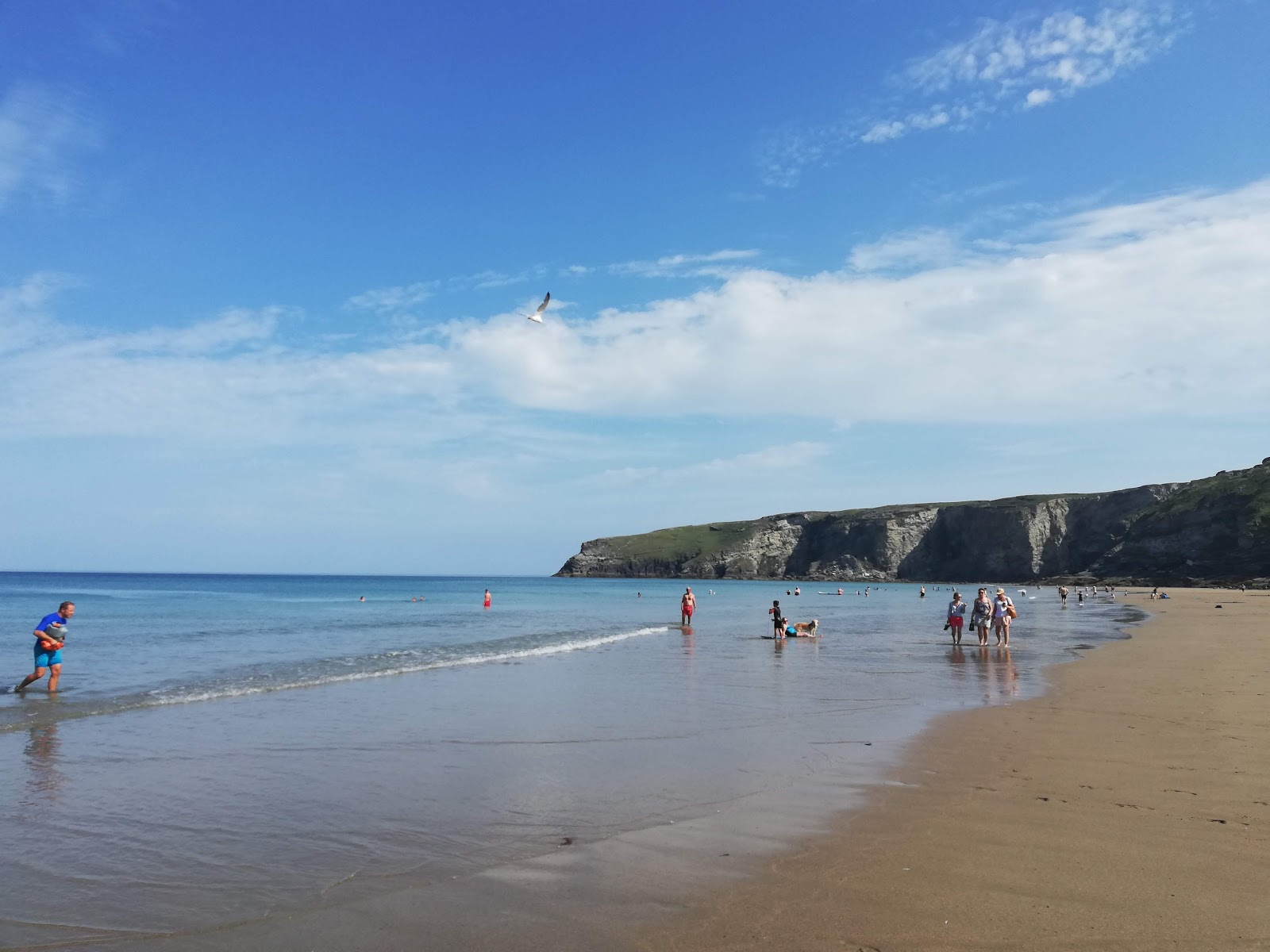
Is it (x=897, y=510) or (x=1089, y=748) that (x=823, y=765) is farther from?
(x=897, y=510)

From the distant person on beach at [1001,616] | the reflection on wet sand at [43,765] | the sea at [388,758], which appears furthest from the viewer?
the distant person on beach at [1001,616]

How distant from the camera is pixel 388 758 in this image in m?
10.2

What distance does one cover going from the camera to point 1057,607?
191 ft

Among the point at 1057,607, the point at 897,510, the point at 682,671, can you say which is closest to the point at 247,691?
the point at 682,671

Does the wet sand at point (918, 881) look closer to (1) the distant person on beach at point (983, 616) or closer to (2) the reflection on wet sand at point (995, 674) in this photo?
(2) the reflection on wet sand at point (995, 674)

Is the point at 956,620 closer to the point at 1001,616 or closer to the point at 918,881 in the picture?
the point at 1001,616

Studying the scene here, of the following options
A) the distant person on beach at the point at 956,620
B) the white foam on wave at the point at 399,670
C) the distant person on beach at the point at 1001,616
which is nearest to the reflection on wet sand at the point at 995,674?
the distant person on beach at the point at 1001,616

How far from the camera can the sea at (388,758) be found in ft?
20.3

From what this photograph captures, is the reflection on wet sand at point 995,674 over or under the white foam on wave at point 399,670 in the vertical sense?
under

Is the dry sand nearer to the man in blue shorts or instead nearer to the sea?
the sea

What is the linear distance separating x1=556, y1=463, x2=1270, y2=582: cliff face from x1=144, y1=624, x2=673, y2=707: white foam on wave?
93.7 m

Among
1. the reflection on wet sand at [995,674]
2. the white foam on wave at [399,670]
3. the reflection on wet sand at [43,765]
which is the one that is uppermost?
the reflection on wet sand at [43,765]

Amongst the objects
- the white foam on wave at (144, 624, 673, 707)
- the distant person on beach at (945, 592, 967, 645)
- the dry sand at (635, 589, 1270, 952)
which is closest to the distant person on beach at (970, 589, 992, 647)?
the distant person on beach at (945, 592, 967, 645)

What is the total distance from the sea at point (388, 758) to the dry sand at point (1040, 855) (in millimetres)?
938
